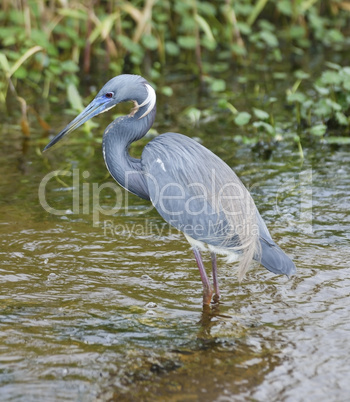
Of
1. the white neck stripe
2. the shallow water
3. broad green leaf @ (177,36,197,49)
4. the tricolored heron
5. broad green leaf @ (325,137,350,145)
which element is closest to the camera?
the shallow water

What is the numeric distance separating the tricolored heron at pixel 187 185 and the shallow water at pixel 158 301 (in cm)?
39

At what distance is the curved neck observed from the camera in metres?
4.83

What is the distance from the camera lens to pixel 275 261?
177 inches

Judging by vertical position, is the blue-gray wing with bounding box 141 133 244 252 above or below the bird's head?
below

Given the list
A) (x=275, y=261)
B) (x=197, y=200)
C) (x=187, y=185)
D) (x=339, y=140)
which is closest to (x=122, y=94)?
(x=187, y=185)

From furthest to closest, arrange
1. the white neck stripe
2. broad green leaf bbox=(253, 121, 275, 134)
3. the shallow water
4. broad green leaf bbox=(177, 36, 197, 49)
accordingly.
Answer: broad green leaf bbox=(177, 36, 197, 49) < broad green leaf bbox=(253, 121, 275, 134) < the white neck stripe < the shallow water

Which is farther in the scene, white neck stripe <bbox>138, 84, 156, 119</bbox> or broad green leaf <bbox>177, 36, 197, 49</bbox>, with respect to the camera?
broad green leaf <bbox>177, 36, 197, 49</bbox>

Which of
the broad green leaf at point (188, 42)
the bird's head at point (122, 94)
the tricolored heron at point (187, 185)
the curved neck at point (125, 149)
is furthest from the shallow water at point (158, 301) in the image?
the broad green leaf at point (188, 42)

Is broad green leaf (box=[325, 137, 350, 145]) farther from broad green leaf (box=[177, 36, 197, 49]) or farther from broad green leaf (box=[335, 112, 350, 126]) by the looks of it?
broad green leaf (box=[177, 36, 197, 49])

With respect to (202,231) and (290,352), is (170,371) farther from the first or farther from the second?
(202,231)

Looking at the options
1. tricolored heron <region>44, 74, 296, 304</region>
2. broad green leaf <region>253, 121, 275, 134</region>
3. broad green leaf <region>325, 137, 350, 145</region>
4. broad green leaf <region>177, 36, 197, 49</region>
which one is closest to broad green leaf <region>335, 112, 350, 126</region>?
broad green leaf <region>325, 137, 350, 145</region>

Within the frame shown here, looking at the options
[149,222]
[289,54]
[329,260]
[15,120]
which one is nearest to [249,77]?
[289,54]

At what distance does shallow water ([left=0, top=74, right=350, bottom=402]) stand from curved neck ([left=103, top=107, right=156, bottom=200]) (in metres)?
0.73

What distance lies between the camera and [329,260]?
521 centimetres
